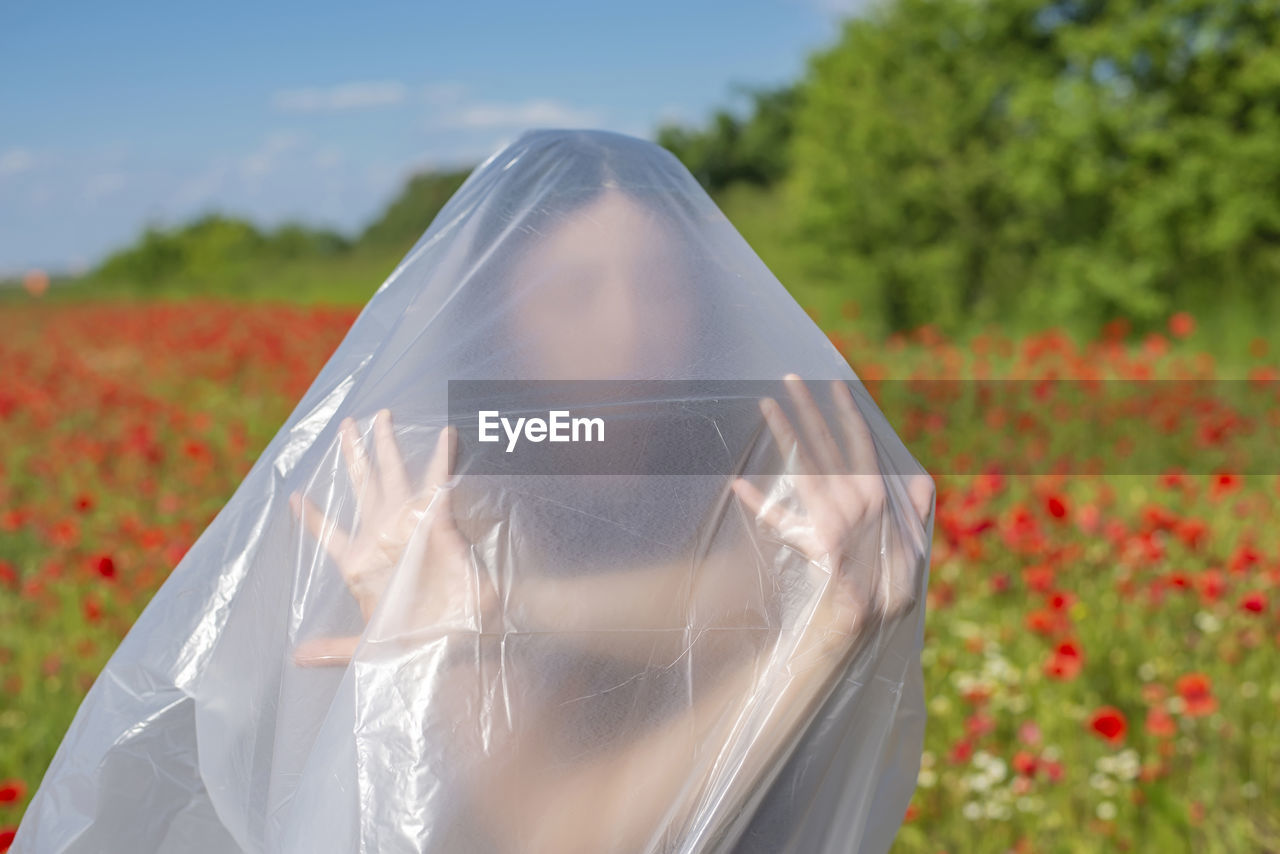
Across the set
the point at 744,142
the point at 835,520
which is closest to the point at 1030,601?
the point at 835,520

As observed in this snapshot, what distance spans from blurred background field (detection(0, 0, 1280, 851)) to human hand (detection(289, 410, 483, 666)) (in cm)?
79

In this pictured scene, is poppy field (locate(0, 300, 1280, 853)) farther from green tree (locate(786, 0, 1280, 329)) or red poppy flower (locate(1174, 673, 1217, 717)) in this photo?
green tree (locate(786, 0, 1280, 329))

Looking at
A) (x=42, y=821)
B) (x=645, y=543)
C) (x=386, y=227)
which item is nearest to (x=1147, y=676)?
(x=645, y=543)

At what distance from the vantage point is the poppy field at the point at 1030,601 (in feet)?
7.56

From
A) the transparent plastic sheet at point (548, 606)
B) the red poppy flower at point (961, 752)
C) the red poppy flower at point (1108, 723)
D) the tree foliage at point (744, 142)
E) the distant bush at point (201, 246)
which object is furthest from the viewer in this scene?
the distant bush at point (201, 246)

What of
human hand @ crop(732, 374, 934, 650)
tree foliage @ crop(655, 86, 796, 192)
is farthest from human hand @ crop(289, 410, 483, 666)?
tree foliage @ crop(655, 86, 796, 192)

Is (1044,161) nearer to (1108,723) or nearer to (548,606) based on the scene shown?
(1108,723)

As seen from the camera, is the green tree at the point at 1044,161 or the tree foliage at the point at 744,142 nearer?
the green tree at the point at 1044,161

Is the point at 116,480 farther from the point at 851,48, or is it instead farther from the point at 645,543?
the point at 851,48

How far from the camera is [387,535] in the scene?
39.3 inches

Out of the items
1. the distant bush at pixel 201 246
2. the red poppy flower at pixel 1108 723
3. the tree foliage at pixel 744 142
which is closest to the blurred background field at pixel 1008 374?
the red poppy flower at pixel 1108 723

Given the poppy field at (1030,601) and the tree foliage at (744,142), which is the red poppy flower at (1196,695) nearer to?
the poppy field at (1030,601)

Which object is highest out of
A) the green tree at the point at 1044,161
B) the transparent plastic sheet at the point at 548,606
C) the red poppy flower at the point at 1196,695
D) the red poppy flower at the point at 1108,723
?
the transparent plastic sheet at the point at 548,606

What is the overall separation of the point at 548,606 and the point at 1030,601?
262cm
